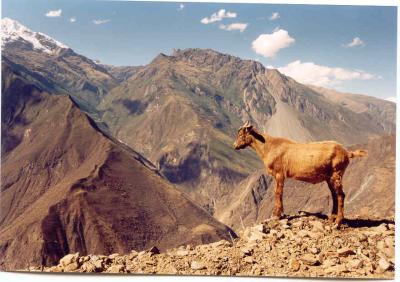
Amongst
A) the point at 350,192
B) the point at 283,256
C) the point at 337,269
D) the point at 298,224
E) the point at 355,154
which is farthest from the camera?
the point at 350,192

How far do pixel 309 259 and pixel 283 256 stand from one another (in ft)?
2.96

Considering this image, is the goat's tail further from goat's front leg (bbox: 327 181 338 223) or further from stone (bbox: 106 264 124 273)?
stone (bbox: 106 264 124 273)

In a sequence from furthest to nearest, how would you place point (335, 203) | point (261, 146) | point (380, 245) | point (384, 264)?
point (261, 146)
point (335, 203)
point (380, 245)
point (384, 264)

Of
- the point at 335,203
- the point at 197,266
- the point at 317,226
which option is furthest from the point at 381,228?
the point at 197,266

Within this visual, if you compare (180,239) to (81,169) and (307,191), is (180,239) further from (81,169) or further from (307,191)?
(307,191)

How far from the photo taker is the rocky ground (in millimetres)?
17094

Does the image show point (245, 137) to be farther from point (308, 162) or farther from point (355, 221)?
point (355, 221)

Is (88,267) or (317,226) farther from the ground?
(317,226)

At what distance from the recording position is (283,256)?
56.6ft

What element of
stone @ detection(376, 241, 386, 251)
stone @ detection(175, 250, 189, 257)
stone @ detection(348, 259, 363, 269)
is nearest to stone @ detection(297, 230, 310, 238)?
stone @ detection(348, 259, 363, 269)

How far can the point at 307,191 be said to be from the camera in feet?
392

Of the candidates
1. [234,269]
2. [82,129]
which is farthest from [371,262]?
[82,129]

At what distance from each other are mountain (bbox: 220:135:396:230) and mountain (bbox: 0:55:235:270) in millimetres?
19271

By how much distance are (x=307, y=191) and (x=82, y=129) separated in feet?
197
